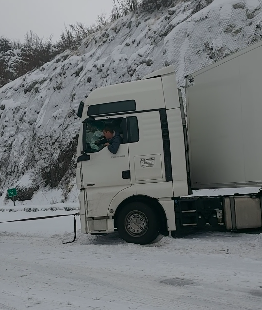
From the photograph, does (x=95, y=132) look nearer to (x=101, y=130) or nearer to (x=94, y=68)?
(x=101, y=130)

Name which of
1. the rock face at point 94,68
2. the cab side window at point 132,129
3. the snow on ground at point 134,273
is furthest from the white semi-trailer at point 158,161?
the rock face at point 94,68

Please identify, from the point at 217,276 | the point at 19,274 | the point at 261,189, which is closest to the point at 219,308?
the point at 217,276

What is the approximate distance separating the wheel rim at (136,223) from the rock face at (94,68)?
1055 cm

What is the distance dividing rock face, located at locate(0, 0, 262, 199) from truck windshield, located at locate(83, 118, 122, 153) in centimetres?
989

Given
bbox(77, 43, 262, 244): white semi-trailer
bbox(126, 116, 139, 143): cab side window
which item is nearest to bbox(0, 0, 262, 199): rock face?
bbox(77, 43, 262, 244): white semi-trailer

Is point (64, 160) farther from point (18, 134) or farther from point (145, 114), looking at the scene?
point (145, 114)

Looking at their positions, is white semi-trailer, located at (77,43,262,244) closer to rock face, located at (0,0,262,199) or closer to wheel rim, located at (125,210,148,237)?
wheel rim, located at (125,210,148,237)

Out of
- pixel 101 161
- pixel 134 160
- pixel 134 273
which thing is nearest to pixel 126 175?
pixel 134 160

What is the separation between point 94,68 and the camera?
77.4 feet

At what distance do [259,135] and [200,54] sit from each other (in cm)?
1120

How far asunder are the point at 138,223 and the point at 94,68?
55.3 feet

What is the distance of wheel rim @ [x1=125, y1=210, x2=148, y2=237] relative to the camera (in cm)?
826

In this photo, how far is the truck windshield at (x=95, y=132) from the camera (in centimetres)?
838

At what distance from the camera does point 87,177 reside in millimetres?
8391
